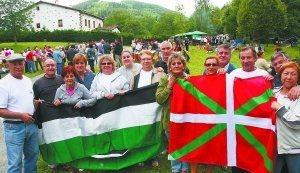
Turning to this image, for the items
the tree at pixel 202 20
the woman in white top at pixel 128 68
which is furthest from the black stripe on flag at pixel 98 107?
the tree at pixel 202 20

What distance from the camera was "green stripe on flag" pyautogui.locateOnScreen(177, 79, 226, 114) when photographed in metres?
5.50

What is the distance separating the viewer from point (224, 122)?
5.45 metres

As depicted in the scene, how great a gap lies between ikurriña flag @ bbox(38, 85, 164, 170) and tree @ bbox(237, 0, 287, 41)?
3982 centimetres

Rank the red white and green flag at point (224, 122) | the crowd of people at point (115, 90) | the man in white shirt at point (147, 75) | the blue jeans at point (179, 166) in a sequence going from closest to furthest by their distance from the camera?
the crowd of people at point (115, 90) → the red white and green flag at point (224, 122) → the blue jeans at point (179, 166) → the man in white shirt at point (147, 75)

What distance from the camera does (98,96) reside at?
6.64m

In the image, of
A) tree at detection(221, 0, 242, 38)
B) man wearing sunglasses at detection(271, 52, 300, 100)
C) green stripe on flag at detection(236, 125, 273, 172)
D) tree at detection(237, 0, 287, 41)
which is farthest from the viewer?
tree at detection(221, 0, 242, 38)

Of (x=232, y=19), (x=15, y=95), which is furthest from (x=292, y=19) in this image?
(x=15, y=95)

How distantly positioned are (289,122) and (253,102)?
753mm

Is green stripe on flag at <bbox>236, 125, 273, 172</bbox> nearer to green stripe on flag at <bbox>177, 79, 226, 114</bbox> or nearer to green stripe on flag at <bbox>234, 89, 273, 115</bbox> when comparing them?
green stripe on flag at <bbox>234, 89, 273, 115</bbox>

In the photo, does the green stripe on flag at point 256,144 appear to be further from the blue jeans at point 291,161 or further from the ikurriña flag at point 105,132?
the ikurriña flag at point 105,132

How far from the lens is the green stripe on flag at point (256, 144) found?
16.4 ft

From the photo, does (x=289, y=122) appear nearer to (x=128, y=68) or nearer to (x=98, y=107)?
(x=98, y=107)

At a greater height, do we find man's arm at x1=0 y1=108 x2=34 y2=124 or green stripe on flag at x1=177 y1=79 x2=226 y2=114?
green stripe on flag at x1=177 y1=79 x2=226 y2=114

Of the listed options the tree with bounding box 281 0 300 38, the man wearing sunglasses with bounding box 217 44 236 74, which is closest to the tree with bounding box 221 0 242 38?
the tree with bounding box 281 0 300 38
